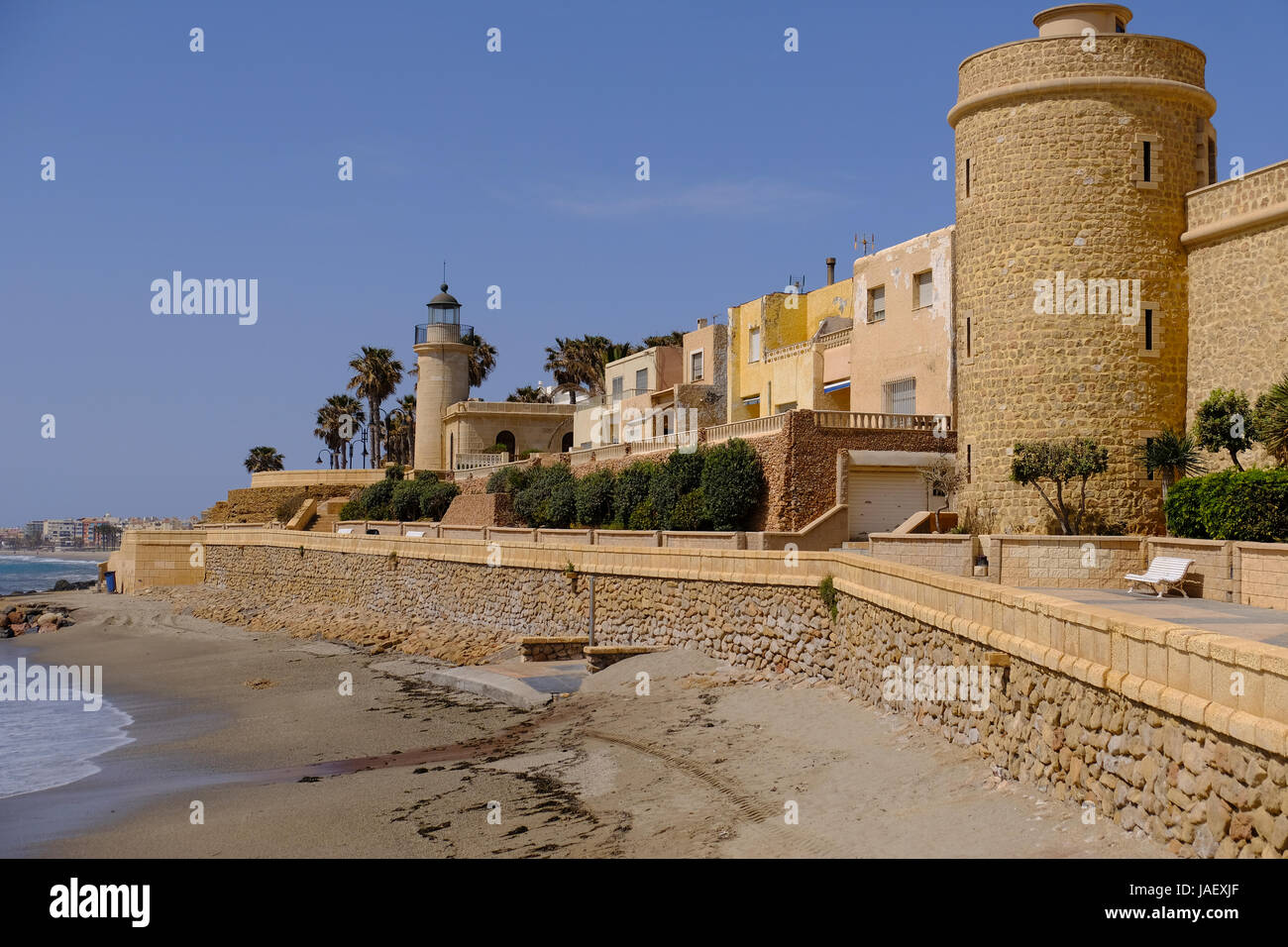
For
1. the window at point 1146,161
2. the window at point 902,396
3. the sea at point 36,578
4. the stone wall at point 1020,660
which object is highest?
the window at point 1146,161

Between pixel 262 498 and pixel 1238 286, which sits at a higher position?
pixel 1238 286

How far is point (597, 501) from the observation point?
36.2m

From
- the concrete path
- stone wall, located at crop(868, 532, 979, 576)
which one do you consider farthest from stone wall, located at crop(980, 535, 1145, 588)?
stone wall, located at crop(868, 532, 979, 576)

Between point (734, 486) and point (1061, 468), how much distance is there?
9.77 metres

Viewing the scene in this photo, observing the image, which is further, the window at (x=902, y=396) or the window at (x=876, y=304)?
the window at (x=876, y=304)

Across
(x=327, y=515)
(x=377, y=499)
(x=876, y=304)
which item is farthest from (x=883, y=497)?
(x=327, y=515)

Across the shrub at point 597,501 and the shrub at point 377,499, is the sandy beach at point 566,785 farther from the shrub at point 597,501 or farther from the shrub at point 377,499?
the shrub at point 377,499

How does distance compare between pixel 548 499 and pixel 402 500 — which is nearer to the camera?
pixel 548 499

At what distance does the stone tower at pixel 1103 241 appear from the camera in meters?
23.4

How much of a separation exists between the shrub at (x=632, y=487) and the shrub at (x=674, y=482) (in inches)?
35.8

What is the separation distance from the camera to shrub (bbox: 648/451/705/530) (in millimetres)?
32594

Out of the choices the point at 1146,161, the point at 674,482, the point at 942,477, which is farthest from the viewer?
the point at 674,482

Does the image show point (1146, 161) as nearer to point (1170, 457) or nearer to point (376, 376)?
point (1170, 457)

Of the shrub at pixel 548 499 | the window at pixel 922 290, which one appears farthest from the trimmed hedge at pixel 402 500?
the window at pixel 922 290
